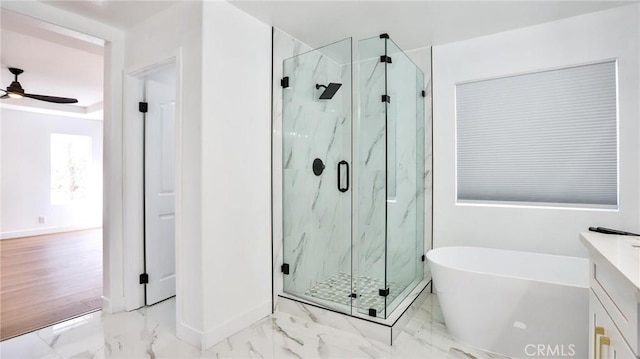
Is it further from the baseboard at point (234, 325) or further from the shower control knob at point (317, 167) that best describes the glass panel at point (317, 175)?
the baseboard at point (234, 325)

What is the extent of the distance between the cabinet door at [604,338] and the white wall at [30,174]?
815 cm

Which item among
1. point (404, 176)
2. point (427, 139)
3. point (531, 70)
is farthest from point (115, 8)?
point (531, 70)

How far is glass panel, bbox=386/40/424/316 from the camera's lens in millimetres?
2484

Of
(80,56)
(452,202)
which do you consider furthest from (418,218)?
(80,56)

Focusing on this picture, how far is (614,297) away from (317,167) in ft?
7.19

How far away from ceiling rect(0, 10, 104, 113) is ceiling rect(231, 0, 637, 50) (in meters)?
1.60

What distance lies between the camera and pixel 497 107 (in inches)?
114

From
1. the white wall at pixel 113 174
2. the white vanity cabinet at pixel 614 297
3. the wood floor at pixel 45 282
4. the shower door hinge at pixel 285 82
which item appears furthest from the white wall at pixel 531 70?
the wood floor at pixel 45 282

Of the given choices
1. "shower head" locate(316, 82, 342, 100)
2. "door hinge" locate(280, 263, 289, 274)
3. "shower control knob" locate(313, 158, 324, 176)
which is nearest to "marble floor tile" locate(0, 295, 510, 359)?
"door hinge" locate(280, 263, 289, 274)

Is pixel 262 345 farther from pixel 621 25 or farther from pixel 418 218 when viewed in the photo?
pixel 621 25

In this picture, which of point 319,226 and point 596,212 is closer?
point 596,212

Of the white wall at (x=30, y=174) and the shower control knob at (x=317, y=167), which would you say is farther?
the white wall at (x=30, y=174)

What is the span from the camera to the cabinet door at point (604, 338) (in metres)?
1.10

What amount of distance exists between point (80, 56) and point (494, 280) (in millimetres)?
4707
